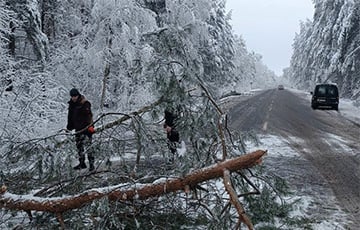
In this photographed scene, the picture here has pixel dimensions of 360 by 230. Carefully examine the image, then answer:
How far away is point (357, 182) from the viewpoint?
24.6 ft

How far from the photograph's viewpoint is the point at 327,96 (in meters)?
24.5

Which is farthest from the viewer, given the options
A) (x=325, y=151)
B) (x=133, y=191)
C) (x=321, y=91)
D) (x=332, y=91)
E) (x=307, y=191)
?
(x=321, y=91)

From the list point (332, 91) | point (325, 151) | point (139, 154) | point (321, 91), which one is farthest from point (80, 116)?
point (332, 91)

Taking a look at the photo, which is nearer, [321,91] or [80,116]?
[80,116]

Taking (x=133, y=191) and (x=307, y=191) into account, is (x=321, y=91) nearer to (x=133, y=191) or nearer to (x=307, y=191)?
(x=307, y=191)

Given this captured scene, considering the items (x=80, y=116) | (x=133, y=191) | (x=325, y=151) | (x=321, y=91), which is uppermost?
(x=80, y=116)

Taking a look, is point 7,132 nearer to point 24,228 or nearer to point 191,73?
point 24,228

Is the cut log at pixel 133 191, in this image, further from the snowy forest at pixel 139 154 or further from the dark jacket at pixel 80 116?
the dark jacket at pixel 80 116

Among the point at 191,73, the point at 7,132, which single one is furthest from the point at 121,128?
the point at 7,132

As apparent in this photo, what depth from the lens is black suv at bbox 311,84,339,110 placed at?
24.4 meters

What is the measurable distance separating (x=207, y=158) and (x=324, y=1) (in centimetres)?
3427

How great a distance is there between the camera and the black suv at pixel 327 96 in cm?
2439

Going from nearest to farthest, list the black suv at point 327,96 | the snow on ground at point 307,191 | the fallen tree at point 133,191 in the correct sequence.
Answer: the fallen tree at point 133,191, the snow on ground at point 307,191, the black suv at point 327,96

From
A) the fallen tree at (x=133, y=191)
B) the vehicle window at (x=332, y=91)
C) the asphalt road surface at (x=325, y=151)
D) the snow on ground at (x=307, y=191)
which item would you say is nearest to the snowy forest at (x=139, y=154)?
the fallen tree at (x=133, y=191)
